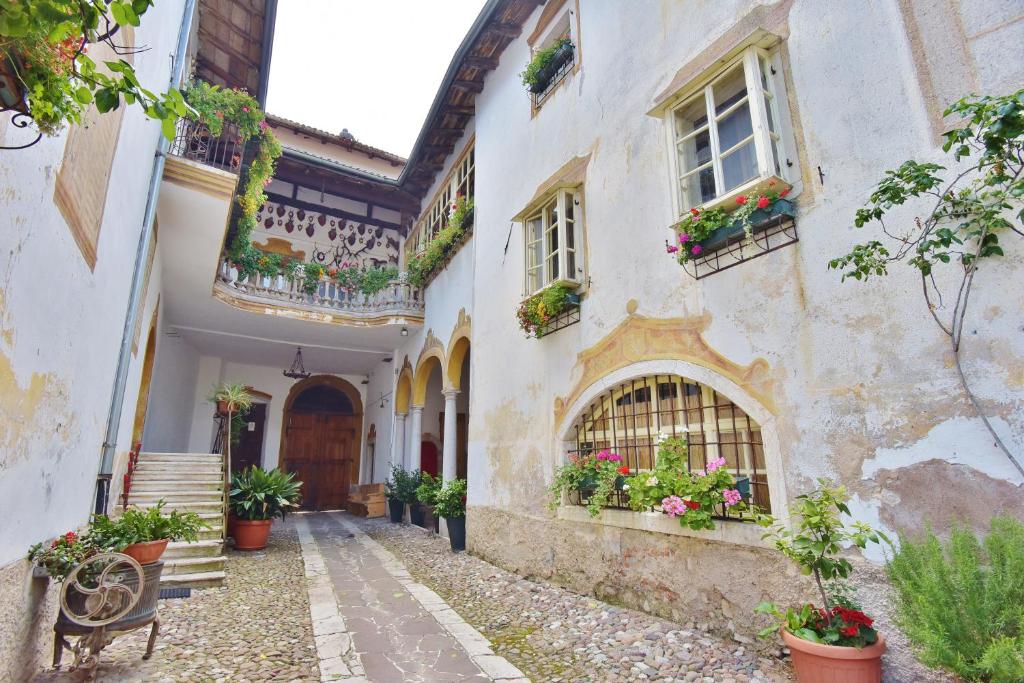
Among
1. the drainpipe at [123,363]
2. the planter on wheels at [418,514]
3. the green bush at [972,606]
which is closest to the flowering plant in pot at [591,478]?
the green bush at [972,606]

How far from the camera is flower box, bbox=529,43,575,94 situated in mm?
6984

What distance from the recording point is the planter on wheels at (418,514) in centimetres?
1076

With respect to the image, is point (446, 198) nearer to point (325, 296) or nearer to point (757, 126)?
point (325, 296)

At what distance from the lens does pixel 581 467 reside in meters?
5.41

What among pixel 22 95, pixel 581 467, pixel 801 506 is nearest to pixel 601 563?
pixel 581 467

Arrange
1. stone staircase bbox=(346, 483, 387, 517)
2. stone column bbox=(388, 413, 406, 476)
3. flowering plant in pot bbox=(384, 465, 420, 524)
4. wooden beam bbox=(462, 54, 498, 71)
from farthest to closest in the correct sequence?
1. stone staircase bbox=(346, 483, 387, 517)
2. stone column bbox=(388, 413, 406, 476)
3. flowering plant in pot bbox=(384, 465, 420, 524)
4. wooden beam bbox=(462, 54, 498, 71)

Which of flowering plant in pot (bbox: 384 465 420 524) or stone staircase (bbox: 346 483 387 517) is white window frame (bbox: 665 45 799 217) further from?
stone staircase (bbox: 346 483 387 517)

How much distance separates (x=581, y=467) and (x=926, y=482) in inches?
118

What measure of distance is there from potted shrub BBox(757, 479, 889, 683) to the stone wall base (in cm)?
408

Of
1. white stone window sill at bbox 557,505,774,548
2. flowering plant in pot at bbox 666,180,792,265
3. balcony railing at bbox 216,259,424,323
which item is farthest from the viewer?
balcony railing at bbox 216,259,424,323

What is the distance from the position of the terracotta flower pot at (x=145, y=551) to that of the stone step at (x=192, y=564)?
8.18ft

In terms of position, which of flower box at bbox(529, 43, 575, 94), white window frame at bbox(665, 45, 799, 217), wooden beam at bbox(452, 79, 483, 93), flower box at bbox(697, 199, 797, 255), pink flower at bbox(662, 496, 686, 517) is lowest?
pink flower at bbox(662, 496, 686, 517)

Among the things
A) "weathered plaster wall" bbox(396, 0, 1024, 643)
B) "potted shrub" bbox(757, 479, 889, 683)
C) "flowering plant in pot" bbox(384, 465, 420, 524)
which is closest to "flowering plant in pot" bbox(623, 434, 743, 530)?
"weathered plaster wall" bbox(396, 0, 1024, 643)

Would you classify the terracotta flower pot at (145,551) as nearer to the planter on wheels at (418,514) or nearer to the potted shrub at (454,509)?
the potted shrub at (454,509)
